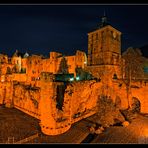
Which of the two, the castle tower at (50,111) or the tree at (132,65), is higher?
the tree at (132,65)

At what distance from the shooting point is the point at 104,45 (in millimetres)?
33344

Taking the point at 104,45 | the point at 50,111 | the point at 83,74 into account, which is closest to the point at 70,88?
the point at 50,111

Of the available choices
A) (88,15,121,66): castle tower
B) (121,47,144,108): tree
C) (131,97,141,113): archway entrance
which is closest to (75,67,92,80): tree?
(88,15,121,66): castle tower

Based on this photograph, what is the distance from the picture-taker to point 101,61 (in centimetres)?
3322

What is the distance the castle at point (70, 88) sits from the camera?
2259 cm

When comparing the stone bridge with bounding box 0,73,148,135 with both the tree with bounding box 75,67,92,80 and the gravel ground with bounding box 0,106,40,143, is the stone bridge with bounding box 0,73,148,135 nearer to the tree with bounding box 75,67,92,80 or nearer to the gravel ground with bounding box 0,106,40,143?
the gravel ground with bounding box 0,106,40,143

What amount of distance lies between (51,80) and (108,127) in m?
8.94

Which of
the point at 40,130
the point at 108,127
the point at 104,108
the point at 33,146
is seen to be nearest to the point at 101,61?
the point at 104,108

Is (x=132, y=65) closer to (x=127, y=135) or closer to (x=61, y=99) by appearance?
(x=61, y=99)

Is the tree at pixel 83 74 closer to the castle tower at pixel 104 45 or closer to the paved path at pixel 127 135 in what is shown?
the castle tower at pixel 104 45

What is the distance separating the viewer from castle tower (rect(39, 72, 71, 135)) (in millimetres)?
22000

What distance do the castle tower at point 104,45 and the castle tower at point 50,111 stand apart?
13193 millimetres

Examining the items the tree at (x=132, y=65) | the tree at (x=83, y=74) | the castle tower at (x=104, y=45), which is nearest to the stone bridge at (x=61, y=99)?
the tree at (x=83, y=74)

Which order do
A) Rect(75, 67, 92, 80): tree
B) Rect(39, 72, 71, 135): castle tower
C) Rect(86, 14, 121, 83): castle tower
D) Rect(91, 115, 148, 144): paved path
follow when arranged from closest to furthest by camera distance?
Rect(91, 115, 148, 144): paved path < Rect(39, 72, 71, 135): castle tower < Rect(86, 14, 121, 83): castle tower < Rect(75, 67, 92, 80): tree
